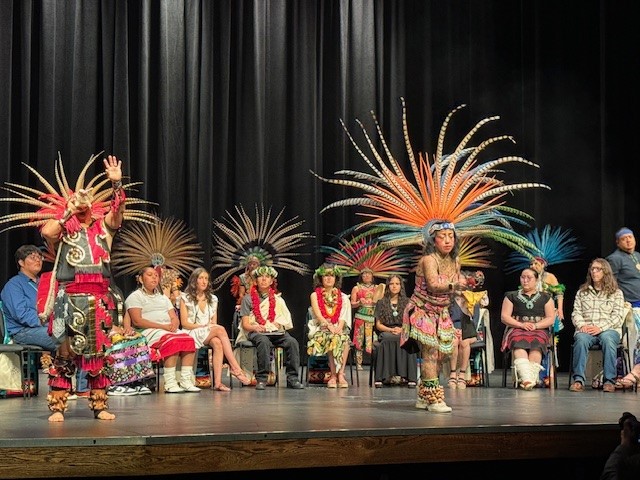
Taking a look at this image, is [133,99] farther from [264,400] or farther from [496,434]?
[496,434]

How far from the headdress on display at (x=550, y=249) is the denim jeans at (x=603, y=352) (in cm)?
216

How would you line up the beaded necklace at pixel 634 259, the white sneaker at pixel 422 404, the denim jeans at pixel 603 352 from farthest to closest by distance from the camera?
1. the beaded necklace at pixel 634 259
2. the denim jeans at pixel 603 352
3. the white sneaker at pixel 422 404

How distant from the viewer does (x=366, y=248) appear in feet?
35.9

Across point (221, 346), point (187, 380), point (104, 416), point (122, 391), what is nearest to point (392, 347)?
point (221, 346)

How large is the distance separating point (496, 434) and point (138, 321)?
3628 mm

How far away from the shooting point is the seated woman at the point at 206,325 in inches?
343

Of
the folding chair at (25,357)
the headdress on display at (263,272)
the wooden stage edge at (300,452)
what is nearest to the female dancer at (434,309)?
the wooden stage edge at (300,452)

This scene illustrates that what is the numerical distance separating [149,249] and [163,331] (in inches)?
82.2

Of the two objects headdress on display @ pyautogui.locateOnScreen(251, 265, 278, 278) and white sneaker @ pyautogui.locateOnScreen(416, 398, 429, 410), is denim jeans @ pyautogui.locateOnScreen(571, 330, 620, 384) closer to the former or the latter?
white sneaker @ pyautogui.locateOnScreen(416, 398, 429, 410)

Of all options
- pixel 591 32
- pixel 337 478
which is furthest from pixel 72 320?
pixel 591 32

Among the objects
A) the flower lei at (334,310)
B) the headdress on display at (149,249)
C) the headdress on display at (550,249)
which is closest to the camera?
the flower lei at (334,310)

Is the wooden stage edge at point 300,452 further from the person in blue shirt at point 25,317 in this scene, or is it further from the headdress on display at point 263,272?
the headdress on display at point 263,272

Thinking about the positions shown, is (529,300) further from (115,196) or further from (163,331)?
(115,196)

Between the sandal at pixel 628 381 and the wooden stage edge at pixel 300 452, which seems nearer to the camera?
the wooden stage edge at pixel 300 452
